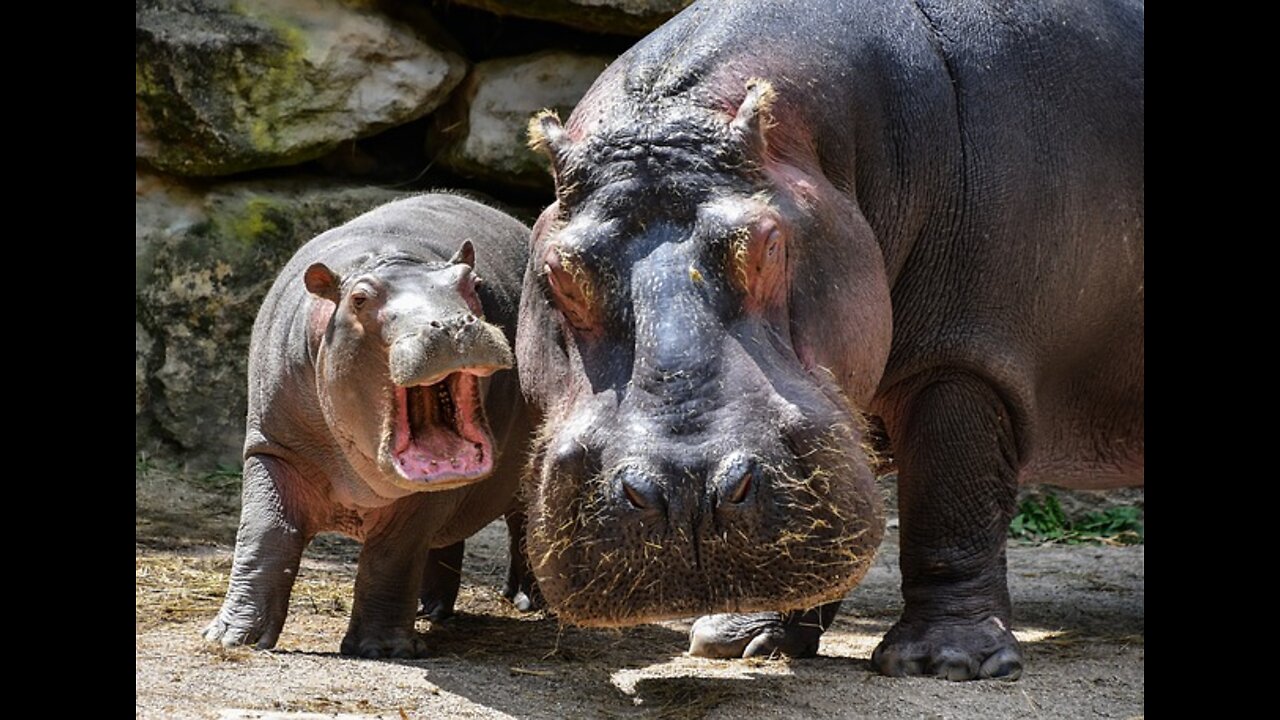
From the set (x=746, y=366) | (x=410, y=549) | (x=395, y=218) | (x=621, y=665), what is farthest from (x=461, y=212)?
(x=746, y=366)

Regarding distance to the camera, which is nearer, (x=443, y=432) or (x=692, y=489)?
(x=692, y=489)

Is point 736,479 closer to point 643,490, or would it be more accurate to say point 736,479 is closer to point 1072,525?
point 643,490

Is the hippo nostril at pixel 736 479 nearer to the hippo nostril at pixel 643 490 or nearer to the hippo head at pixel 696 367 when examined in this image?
the hippo head at pixel 696 367

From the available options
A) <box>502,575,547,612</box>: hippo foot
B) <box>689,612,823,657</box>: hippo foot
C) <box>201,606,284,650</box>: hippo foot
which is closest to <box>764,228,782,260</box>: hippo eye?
<box>689,612,823,657</box>: hippo foot

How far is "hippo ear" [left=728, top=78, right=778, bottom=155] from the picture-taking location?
4.92m

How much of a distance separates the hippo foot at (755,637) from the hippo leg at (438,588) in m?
1.42

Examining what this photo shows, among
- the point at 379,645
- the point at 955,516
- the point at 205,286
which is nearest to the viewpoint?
the point at 955,516

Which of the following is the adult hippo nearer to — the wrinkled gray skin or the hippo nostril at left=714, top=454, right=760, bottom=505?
the hippo nostril at left=714, top=454, right=760, bottom=505

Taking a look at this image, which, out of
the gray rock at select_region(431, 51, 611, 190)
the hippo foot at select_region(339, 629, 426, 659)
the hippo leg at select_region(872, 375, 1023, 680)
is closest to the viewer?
the hippo leg at select_region(872, 375, 1023, 680)

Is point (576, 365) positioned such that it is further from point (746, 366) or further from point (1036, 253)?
point (1036, 253)

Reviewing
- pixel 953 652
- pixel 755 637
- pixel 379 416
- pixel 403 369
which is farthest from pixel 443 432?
pixel 953 652

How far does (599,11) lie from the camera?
367 inches

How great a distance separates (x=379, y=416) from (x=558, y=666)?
102 centimetres

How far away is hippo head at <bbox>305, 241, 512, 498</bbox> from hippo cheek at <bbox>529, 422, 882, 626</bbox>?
2.78ft
